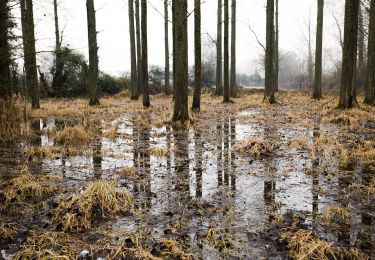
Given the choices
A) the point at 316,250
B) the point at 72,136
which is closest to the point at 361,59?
the point at 72,136

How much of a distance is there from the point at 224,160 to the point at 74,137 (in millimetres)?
3993

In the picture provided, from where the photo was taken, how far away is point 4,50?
823cm

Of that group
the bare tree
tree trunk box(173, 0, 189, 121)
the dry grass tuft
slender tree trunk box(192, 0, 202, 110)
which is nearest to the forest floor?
the dry grass tuft

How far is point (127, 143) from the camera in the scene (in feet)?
26.2

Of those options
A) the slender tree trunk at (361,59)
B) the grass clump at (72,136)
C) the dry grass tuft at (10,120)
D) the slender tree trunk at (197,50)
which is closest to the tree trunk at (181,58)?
the slender tree trunk at (197,50)

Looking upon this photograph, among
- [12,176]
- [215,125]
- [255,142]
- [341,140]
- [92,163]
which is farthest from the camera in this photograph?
[215,125]

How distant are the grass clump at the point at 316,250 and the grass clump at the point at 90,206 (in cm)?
193

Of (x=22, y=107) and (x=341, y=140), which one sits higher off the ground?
(x=22, y=107)

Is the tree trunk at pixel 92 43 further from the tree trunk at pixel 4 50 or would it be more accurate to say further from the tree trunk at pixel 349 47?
the tree trunk at pixel 349 47

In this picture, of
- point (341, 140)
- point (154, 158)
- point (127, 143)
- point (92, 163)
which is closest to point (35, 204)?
point (92, 163)

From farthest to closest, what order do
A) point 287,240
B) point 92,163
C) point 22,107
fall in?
point 22,107
point 92,163
point 287,240

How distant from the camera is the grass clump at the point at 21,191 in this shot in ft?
13.8

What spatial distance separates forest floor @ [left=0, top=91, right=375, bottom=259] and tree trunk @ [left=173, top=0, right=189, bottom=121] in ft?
9.87

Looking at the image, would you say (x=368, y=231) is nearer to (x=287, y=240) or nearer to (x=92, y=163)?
(x=287, y=240)
